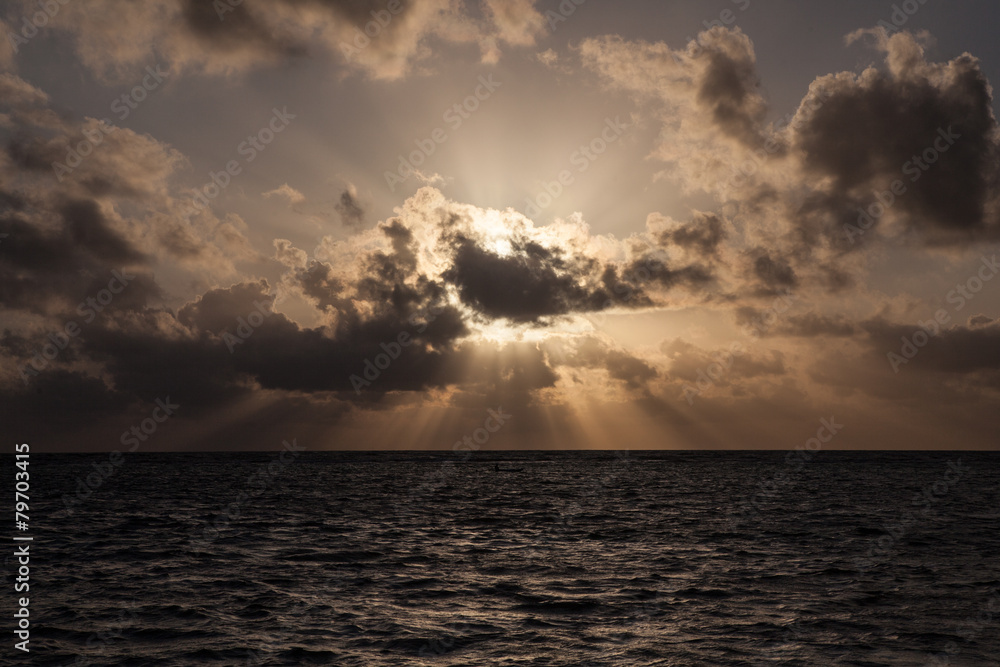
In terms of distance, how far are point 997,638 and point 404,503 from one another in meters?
53.3

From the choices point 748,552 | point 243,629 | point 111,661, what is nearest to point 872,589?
Result: point 748,552

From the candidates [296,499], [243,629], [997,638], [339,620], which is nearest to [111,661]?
[243,629]

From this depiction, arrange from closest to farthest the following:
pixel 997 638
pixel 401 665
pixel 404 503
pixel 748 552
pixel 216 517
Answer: pixel 401 665
pixel 997 638
pixel 748 552
pixel 216 517
pixel 404 503

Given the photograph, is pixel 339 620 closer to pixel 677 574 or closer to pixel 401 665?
pixel 401 665

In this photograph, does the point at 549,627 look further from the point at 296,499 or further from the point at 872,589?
the point at 296,499

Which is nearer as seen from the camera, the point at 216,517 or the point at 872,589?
the point at 872,589

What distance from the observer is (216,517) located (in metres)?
49.6

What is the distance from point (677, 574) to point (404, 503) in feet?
138

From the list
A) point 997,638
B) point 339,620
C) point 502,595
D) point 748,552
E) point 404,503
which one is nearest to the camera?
point 997,638

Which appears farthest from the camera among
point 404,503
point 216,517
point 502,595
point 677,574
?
point 404,503

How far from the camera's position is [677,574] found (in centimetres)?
2806

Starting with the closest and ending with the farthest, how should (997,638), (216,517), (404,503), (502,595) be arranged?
(997,638), (502,595), (216,517), (404,503)

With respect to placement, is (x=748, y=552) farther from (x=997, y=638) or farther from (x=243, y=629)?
(x=243, y=629)

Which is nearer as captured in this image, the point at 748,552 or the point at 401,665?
the point at 401,665
